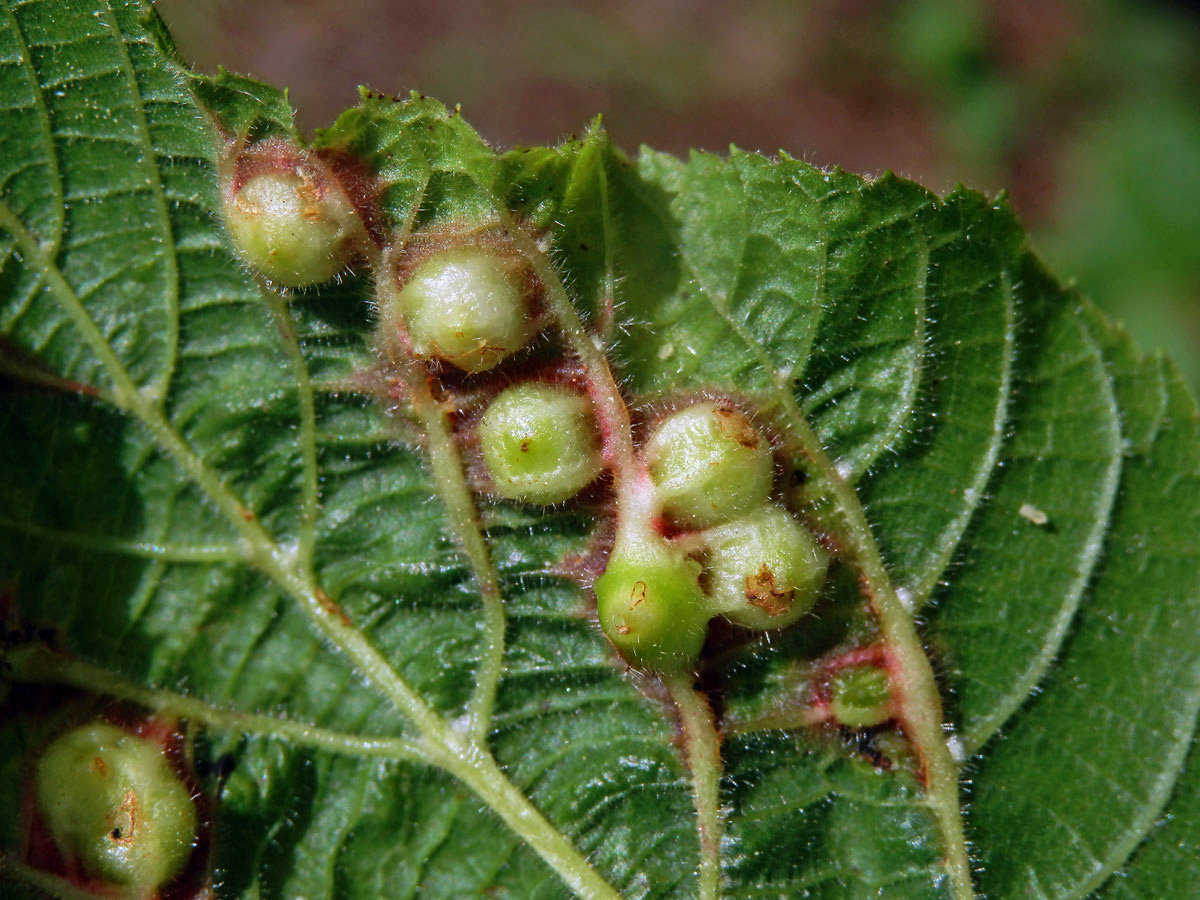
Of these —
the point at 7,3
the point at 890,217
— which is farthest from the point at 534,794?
the point at 7,3

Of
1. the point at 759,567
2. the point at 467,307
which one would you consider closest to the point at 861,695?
the point at 759,567

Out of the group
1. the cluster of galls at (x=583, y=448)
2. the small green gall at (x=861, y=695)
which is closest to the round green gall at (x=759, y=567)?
the cluster of galls at (x=583, y=448)

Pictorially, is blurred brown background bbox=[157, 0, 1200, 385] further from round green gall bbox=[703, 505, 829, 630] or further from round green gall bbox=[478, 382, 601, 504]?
round green gall bbox=[703, 505, 829, 630]

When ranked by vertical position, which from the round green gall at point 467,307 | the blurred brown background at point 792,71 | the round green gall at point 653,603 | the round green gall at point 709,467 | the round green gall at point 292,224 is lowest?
the round green gall at point 653,603

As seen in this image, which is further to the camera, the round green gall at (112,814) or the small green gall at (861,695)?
the small green gall at (861,695)

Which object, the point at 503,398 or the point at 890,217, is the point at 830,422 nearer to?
the point at 890,217

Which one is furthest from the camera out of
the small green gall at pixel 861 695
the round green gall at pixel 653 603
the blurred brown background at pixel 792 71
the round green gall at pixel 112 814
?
the blurred brown background at pixel 792 71

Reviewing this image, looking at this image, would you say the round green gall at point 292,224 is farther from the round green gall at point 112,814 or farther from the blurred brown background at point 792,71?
the blurred brown background at point 792,71
